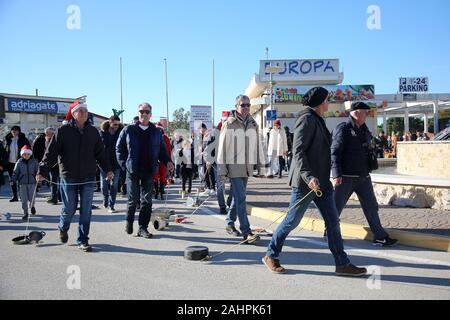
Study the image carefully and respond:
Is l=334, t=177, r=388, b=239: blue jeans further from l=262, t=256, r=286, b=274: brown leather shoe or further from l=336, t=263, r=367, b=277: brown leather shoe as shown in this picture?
l=262, t=256, r=286, b=274: brown leather shoe

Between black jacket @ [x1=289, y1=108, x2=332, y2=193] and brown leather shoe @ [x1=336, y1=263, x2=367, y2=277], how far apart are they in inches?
35.8

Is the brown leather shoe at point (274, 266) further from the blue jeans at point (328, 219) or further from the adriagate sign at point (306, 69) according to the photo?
the adriagate sign at point (306, 69)

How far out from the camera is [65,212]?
609cm

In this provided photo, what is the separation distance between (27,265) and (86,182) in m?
1.39

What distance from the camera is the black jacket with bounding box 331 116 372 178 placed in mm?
5781

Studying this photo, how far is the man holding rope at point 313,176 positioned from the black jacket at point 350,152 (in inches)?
44.1

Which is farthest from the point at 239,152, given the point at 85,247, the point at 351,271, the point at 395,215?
the point at 395,215

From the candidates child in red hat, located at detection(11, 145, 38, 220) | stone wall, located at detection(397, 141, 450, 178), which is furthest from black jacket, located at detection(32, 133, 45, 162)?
stone wall, located at detection(397, 141, 450, 178)

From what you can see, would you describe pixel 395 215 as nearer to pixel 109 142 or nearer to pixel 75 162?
pixel 75 162

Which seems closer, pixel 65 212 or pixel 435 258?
pixel 435 258

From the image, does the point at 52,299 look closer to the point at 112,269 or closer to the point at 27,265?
the point at 112,269

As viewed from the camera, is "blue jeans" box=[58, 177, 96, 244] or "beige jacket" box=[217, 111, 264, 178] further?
"beige jacket" box=[217, 111, 264, 178]

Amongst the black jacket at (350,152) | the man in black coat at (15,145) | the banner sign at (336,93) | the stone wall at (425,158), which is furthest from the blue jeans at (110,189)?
the banner sign at (336,93)
